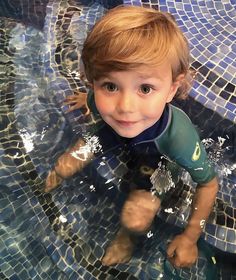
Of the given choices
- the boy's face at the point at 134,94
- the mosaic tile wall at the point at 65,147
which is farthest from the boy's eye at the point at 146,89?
the mosaic tile wall at the point at 65,147

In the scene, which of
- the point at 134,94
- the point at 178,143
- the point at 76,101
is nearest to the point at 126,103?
the point at 134,94

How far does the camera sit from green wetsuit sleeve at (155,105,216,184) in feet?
5.63

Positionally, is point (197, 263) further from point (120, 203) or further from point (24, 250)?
point (24, 250)

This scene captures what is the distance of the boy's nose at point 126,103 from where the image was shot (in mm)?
1515

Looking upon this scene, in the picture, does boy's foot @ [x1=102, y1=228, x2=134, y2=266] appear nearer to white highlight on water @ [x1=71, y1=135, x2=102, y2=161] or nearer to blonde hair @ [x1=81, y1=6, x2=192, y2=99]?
white highlight on water @ [x1=71, y1=135, x2=102, y2=161]

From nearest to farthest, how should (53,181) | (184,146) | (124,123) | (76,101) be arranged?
(124,123) → (184,146) → (53,181) → (76,101)

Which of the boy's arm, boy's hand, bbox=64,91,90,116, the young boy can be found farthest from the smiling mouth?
boy's hand, bbox=64,91,90,116

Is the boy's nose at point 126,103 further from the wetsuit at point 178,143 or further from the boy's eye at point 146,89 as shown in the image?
the wetsuit at point 178,143

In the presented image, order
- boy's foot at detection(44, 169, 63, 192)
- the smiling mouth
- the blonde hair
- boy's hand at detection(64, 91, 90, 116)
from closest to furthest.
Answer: the blonde hair → the smiling mouth → boy's foot at detection(44, 169, 63, 192) → boy's hand at detection(64, 91, 90, 116)

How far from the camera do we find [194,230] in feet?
6.23

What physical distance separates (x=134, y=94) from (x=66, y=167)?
0.66 m

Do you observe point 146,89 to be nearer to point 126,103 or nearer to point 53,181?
point 126,103

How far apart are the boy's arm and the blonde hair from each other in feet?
1.53

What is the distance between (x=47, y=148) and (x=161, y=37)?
0.86 metres
